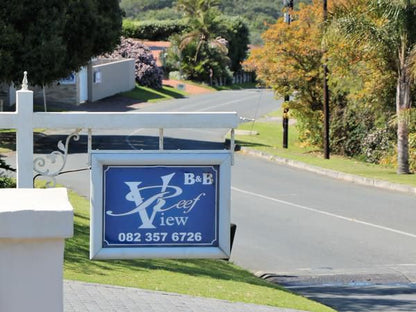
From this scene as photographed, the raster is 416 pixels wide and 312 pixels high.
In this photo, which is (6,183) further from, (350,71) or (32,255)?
(350,71)

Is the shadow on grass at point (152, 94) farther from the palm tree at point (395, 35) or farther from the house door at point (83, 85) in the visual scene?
the palm tree at point (395, 35)

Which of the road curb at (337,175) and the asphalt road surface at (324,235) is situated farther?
the road curb at (337,175)

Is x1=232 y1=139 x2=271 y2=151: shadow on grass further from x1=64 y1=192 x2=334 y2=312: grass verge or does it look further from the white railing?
the white railing

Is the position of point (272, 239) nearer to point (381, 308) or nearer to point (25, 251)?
point (381, 308)

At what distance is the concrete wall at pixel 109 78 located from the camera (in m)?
57.4

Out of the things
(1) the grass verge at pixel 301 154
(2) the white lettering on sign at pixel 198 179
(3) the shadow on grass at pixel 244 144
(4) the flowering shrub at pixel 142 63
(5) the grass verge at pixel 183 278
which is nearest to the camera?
(2) the white lettering on sign at pixel 198 179

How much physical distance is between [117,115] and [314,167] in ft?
74.1

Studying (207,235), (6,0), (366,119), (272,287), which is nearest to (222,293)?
(272,287)

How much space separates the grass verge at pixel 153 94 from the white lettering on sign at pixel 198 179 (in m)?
55.8

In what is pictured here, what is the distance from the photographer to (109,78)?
62.1 m

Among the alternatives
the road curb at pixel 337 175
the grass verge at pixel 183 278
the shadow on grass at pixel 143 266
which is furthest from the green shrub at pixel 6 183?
the road curb at pixel 337 175

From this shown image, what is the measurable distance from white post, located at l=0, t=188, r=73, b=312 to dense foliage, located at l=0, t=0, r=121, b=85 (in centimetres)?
2554

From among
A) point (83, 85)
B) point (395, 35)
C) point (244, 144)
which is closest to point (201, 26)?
point (83, 85)

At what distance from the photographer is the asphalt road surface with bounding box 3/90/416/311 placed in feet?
47.3
